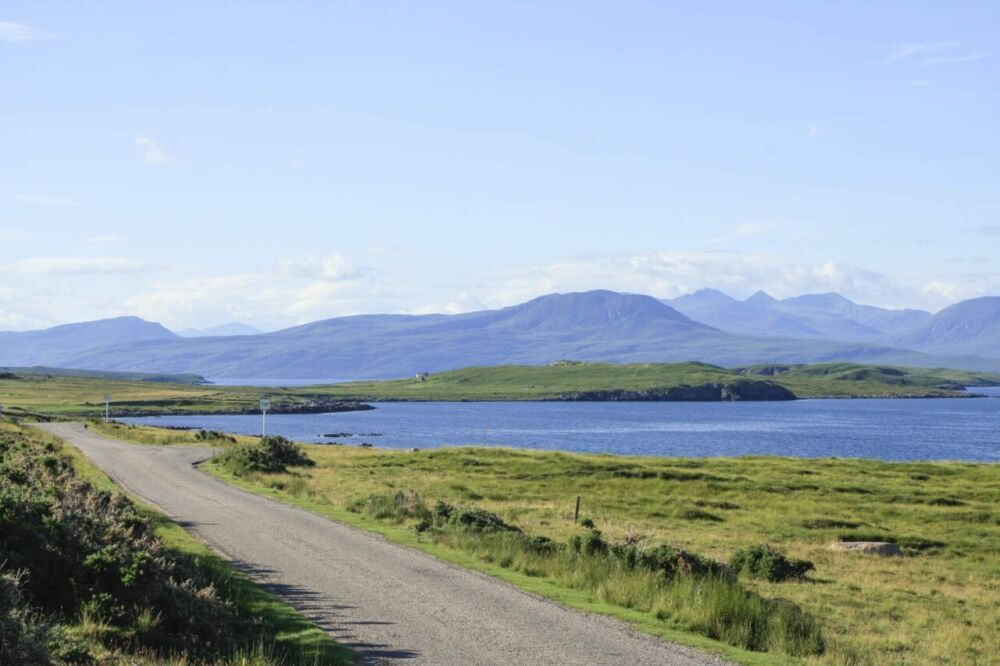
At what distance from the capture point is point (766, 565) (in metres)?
33.1

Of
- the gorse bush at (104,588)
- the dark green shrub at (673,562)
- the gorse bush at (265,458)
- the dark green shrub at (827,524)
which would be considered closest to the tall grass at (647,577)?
the dark green shrub at (673,562)

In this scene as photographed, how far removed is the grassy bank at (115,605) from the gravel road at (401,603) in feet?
4.19

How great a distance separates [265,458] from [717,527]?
2809 centimetres

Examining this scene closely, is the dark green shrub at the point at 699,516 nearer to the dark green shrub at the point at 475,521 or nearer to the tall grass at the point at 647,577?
the dark green shrub at the point at 475,521

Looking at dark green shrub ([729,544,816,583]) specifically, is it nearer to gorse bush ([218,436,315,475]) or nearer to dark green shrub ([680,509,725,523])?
dark green shrub ([680,509,725,523])

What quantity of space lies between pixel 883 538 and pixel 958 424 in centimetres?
16611

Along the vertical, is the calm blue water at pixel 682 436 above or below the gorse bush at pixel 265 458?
below

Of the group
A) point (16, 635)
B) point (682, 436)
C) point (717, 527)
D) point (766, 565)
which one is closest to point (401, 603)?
point (16, 635)

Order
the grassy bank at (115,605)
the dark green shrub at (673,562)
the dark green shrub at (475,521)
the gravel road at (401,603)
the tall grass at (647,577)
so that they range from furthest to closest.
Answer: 1. the dark green shrub at (475,521)
2. the dark green shrub at (673,562)
3. the tall grass at (647,577)
4. the gravel road at (401,603)
5. the grassy bank at (115,605)

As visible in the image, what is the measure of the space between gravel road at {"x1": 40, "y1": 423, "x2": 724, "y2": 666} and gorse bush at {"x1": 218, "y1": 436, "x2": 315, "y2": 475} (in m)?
21.9

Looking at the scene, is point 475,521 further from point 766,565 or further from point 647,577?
point 647,577

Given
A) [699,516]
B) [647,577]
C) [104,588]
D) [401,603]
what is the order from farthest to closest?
[699,516] → [647,577] → [401,603] → [104,588]

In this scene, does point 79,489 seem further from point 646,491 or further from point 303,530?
point 646,491

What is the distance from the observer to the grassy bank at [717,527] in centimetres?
2227
